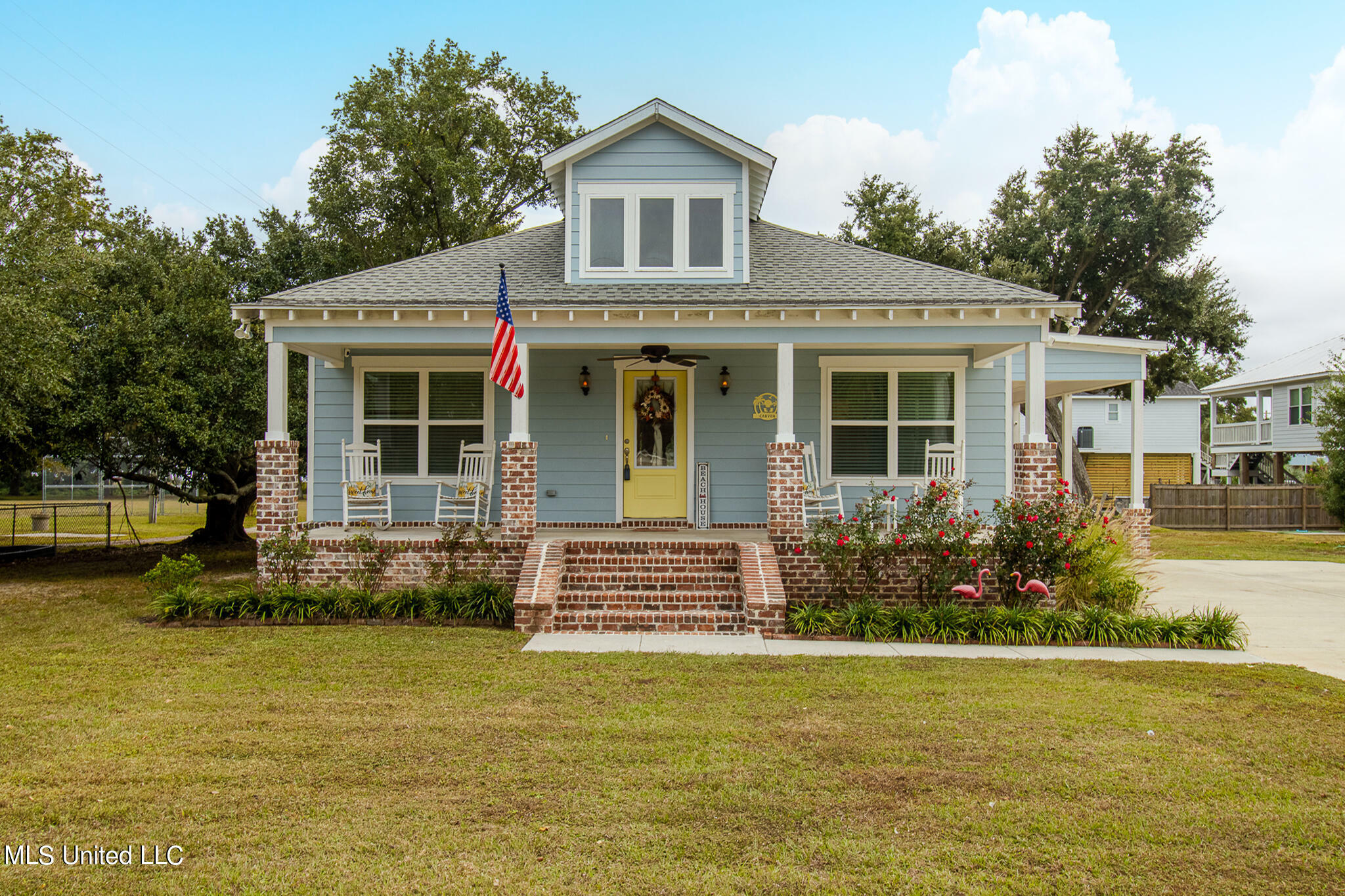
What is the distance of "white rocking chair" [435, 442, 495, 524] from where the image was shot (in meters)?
10.4

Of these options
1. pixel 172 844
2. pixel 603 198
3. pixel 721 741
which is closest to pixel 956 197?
pixel 603 198

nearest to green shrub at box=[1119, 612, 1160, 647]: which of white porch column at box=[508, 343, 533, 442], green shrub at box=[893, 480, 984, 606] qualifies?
green shrub at box=[893, 480, 984, 606]

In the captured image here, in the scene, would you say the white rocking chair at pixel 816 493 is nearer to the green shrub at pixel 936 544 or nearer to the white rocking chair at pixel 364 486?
the green shrub at pixel 936 544

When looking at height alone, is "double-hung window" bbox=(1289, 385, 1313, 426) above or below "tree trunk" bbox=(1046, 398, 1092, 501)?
above

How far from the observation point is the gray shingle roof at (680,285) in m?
9.26

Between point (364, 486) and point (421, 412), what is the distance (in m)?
1.45

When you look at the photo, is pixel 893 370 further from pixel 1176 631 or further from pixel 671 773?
pixel 671 773

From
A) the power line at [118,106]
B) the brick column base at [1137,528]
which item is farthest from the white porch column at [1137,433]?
the power line at [118,106]

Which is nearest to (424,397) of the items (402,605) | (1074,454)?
(402,605)

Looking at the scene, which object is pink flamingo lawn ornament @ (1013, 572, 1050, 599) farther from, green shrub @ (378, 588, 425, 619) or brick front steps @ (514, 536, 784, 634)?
green shrub @ (378, 588, 425, 619)

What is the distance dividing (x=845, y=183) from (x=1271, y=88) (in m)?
12.5

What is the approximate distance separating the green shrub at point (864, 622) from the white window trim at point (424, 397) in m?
5.68

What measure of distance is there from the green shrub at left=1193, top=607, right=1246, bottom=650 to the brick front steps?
392cm

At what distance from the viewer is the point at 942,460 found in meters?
10.9
